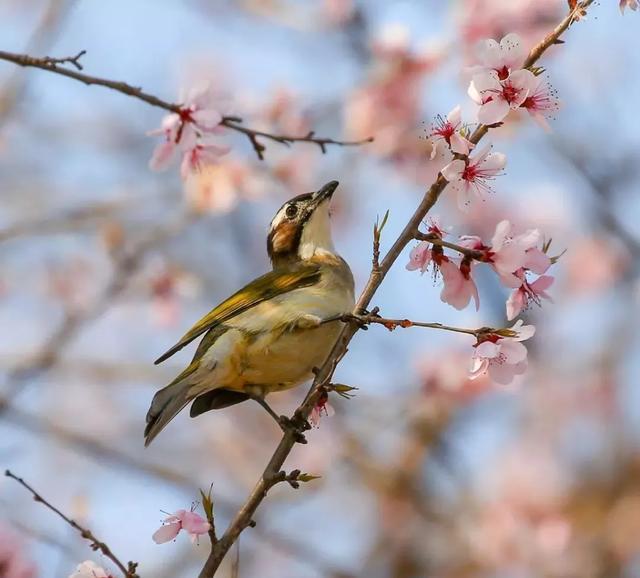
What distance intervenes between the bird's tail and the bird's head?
1575 millimetres

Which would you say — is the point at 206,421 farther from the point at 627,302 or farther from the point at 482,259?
the point at 482,259

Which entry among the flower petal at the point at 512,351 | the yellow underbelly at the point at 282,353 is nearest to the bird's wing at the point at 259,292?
the yellow underbelly at the point at 282,353

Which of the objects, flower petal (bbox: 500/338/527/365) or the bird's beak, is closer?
flower petal (bbox: 500/338/527/365)

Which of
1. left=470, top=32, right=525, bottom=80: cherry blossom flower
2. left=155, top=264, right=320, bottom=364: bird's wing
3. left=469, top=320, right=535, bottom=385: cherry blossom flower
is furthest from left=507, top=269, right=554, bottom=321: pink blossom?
left=155, top=264, right=320, bottom=364: bird's wing

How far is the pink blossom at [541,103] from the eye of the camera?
9.96ft

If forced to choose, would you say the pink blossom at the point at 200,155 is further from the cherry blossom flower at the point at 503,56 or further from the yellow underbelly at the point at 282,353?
the cherry blossom flower at the point at 503,56

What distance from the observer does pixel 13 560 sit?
3941mm

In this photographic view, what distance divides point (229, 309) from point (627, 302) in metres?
5.91

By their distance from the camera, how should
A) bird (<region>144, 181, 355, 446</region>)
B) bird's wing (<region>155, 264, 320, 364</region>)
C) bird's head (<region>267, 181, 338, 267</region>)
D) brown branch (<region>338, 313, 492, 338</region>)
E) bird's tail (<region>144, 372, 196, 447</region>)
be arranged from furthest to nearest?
1. bird's head (<region>267, 181, 338, 267</region>)
2. bird's wing (<region>155, 264, 320, 364</region>)
3. bird (<region>144, 181, 355, 446</region>)
4. bird's tail (<region>144, 372, 196, 447</region>)
5. brown branch (<region>338, 313, 492, 338</region>)

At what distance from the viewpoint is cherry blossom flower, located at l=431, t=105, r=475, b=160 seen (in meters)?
2.88

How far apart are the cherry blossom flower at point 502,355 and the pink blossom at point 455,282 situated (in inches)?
8.1

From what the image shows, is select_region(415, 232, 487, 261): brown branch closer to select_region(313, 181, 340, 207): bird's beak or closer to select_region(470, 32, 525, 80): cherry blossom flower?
select_region(470, 32, 525, 80): cherry blossom flower

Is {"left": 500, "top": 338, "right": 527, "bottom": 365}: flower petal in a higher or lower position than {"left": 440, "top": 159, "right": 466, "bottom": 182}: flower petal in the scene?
lower

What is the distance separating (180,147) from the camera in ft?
13.1
